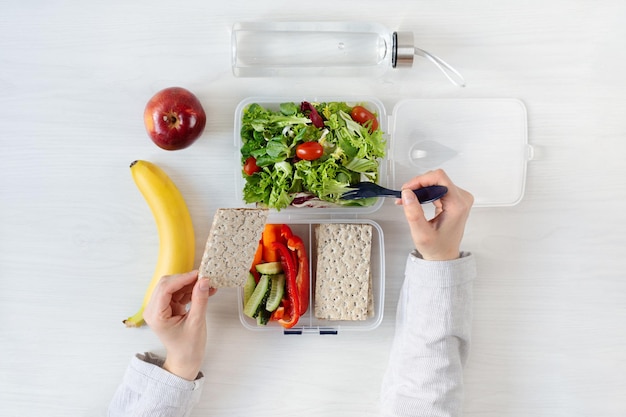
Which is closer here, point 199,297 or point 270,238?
point 199,297

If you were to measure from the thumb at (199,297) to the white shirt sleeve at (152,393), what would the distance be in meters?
0.15

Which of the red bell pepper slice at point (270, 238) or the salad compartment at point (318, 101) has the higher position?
the salad compartment at point (318, 101)

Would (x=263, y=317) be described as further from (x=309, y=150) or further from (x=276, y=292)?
(x=309, y=150)

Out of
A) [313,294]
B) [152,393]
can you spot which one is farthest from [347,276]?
[152,393]

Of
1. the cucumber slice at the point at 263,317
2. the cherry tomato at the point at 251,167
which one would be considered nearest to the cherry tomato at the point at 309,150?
→ the cherry tomato at the point at 251,167

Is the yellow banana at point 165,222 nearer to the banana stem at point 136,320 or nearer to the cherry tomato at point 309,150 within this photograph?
the banana stem at point 136,320

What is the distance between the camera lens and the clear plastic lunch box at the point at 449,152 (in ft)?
3.58

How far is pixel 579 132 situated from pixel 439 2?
0.40m

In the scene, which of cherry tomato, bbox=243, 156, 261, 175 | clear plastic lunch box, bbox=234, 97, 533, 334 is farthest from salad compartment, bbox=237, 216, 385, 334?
cherry tomato, bbox=243, 156, 261, 175

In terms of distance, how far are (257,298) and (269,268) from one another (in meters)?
0.06

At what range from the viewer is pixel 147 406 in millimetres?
984

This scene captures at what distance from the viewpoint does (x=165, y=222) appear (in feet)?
3.46

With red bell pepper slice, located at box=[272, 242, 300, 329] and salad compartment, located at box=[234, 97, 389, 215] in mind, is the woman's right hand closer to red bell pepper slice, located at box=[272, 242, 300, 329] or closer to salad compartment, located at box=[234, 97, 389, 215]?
salad compartment, located at box=[234, 97, 389, 215]

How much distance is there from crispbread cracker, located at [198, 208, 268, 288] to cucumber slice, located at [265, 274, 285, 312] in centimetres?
10
